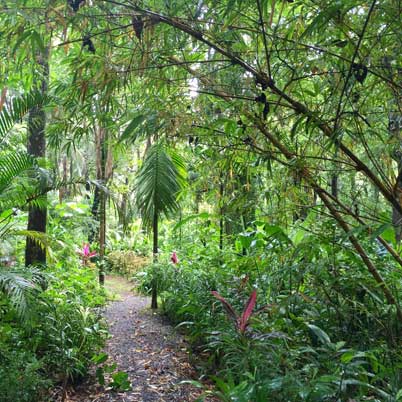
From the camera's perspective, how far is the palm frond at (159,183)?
5.01 m

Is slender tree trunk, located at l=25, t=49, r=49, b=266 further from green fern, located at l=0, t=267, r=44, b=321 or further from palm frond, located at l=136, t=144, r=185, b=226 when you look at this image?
green fern, located at l=0, t=267, r=44, b=321

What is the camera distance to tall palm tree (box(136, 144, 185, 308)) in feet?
16.4

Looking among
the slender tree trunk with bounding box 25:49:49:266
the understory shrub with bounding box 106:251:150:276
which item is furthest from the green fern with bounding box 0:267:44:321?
the understory shrub with bounding box 106:251:150:276

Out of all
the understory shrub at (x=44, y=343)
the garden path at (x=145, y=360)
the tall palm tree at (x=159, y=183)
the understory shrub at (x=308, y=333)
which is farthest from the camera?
the tall palm tree at (x=159, y=183)

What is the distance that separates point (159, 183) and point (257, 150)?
109 inches

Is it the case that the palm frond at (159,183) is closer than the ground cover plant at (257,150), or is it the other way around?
the ground cover plant at (257,150)

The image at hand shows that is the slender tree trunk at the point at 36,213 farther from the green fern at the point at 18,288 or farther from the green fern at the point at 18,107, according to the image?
the green fern at the point at 18,288

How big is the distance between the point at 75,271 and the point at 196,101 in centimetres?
318

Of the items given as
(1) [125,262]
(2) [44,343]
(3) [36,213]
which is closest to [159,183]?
(3) [36,213]

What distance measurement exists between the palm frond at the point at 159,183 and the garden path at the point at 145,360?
1404 millimetres

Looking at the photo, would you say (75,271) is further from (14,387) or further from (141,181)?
(14,387)

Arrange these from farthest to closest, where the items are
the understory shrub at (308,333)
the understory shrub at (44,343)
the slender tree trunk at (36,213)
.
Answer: the slender tree trunk at (36,213)
the understory shrub at (44,343)
the understory shrub at (308,333)

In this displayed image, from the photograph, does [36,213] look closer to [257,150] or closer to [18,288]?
[18,288]

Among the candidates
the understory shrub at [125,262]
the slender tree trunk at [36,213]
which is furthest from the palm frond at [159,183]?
the understory shrub at [125,262]
